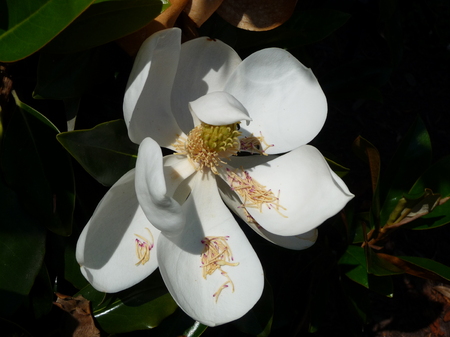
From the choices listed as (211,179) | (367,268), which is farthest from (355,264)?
(211,179)

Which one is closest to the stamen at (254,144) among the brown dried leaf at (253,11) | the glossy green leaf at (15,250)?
the brown dried leaf at (253,11)

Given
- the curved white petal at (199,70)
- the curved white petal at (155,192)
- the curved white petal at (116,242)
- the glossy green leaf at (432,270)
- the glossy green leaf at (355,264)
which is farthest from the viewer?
the glossy green leaf at (355,264)

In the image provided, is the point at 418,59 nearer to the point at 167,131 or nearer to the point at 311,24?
the point at 311,24

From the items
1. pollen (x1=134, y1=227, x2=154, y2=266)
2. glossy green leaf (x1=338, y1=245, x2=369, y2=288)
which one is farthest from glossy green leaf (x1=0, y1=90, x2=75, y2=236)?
glossy green leaf (x1=338, y1=245, x2=369, y2=288)

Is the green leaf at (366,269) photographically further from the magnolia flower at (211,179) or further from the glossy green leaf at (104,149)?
the glossy green leaf at (104,149)

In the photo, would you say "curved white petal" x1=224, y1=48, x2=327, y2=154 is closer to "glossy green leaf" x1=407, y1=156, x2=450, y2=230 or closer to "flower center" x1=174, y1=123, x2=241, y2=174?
"flower center" x1=174, y1=123, x2=241, y2=174

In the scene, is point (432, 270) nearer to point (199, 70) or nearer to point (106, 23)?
point (199, 70)
